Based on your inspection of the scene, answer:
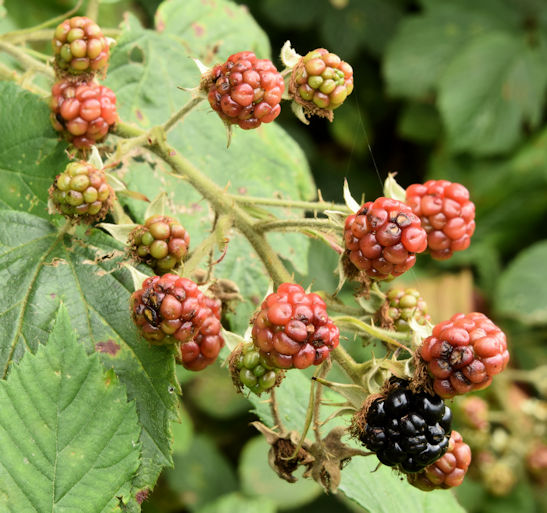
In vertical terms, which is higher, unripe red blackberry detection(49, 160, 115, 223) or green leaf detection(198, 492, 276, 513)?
unripe red blackberry detection(49, 160, 115, 223)

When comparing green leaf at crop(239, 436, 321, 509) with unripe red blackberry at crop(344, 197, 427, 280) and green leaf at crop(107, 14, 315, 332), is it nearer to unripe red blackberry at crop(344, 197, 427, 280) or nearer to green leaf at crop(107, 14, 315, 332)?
green leaf at crop(107, 14, 315, 332)

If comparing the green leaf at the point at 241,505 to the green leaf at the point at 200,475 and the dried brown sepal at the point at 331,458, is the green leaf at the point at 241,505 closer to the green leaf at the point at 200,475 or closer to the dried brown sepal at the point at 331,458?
the green leaf at the point at 200,475

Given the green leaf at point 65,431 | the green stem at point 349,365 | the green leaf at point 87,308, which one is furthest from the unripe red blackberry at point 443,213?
the green leaf at point 65,431

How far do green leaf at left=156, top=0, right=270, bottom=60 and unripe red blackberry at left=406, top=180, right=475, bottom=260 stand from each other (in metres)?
1.07

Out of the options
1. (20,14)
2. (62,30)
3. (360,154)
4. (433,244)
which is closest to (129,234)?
(62,30)

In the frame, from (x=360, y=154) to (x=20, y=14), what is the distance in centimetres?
208

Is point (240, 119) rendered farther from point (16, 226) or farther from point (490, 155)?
point (490, 155)

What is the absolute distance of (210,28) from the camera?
7.79ft

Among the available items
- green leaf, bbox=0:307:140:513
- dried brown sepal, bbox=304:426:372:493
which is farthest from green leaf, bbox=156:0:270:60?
dried brown sepal, bbox=304:426:372:493

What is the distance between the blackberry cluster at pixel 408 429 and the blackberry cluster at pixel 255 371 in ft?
0.67

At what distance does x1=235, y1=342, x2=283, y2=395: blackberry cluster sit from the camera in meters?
1.26

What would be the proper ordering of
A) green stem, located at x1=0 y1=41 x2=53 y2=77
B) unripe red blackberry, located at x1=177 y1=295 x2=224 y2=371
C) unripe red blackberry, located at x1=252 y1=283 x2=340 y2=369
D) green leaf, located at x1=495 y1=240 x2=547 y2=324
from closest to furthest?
unripe red blackberry, located at x1=252 y1=283 x2=340 y2=369
unripe red blackberry, located at x1=177 y1=295 x2=224 y2=371
green stem, located at x1=0 y1=41 x2=53 y2=77
green leaf, located at x1=495 y1=240 x2=547 y2=324

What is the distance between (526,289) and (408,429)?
2695 mm

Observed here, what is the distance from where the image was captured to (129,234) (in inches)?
57.2
